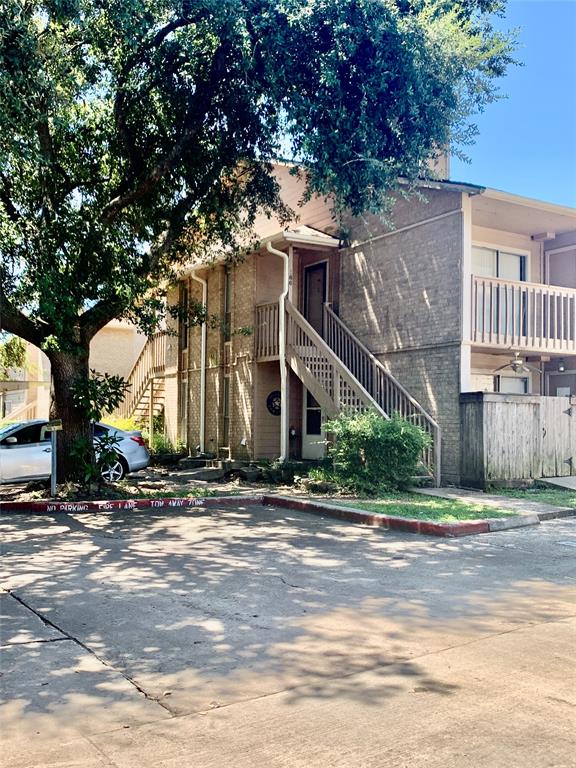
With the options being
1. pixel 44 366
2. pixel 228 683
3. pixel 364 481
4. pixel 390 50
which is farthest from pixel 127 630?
pixel 44 366

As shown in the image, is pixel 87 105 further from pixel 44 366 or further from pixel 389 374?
pixel 44 366

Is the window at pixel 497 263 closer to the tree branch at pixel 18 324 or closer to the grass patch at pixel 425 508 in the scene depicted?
the grass patch at pixel 425 508

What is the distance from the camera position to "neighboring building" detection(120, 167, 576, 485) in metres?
14.6

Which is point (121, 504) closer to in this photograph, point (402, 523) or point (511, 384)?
point (402, 523)

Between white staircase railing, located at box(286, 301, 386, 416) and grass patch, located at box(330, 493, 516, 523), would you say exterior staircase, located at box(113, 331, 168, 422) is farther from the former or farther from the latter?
grass patch, located at box(330, 493, 516, 523)

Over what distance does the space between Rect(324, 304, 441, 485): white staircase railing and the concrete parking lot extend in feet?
18.3

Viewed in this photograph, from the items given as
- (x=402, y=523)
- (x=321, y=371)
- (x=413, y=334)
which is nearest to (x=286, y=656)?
(x=402, y=523)

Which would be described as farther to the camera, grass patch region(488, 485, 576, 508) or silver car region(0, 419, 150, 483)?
silver car region(0, 419, 150, 483)

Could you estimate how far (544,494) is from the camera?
13.7m

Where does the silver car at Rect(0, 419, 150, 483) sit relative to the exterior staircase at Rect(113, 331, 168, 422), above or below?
below

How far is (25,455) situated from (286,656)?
11.2m

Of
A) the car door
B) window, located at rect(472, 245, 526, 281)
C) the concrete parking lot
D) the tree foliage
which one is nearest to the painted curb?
the concrete parking lot

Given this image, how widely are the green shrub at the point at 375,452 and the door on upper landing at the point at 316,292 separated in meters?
6.53

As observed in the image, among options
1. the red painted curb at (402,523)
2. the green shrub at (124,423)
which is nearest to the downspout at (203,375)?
the green shrub at (124,423)
